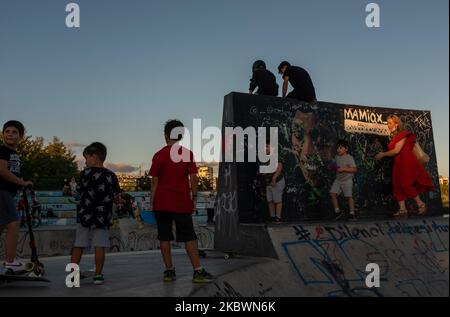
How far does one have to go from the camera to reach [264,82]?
823 centimetres

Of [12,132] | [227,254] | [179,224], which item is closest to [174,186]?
[179,224]

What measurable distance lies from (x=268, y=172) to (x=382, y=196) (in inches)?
119

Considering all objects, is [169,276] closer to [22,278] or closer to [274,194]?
[22,278]

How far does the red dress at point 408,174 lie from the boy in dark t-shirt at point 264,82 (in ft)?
8.97

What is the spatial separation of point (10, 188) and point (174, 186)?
175 centimetres

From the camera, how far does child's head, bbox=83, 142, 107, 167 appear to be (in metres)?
4.82

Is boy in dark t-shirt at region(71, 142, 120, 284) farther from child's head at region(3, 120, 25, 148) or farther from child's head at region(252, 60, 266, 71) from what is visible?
child's head at region(252, 60, 266, 71)

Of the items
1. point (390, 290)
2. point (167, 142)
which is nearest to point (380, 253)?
point (390, 290)

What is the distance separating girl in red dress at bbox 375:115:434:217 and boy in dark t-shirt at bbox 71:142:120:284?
5830 millimetres

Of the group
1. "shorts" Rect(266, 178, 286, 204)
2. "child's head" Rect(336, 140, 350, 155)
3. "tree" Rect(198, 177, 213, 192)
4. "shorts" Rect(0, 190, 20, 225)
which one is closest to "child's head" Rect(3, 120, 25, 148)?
"shorts" Rect(0, 190, 20, 225)

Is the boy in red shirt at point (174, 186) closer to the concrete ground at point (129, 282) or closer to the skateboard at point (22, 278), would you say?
the concrete ground at point (129, 282)

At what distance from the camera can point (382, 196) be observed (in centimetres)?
906

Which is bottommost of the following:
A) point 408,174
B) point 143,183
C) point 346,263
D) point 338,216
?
point 346,263

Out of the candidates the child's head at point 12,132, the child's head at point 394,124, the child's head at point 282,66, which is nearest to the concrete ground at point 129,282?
the child's head at point 12,132
